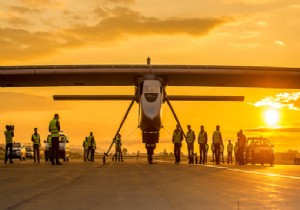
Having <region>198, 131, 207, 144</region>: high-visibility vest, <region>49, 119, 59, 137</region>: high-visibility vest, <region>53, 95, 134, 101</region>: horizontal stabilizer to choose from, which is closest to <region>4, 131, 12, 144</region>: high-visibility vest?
<region>49, 119, 59, 137</region>: high-visibility vest

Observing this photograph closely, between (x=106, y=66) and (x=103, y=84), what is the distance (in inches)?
166

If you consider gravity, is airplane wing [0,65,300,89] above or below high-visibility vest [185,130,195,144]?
above

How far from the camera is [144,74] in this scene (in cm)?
2816

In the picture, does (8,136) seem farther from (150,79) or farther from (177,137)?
(177,137)

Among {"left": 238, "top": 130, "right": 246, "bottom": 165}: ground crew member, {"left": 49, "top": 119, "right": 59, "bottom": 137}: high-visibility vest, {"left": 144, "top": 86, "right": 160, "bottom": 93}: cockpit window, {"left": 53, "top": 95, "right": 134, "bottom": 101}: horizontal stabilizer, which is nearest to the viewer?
{"left": 49, "top": 119, "right": 59, "bottom": 137}: high-visibility vest

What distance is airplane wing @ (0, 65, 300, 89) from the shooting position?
27.8 metres

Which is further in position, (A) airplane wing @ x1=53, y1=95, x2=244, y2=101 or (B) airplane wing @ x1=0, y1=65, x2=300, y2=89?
(A) airplane wing @ x1=53, y1=95, x2=244, y2=101

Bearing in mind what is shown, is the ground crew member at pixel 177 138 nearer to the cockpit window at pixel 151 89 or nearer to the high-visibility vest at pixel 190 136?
the high-visibility vest at pixel 190 136

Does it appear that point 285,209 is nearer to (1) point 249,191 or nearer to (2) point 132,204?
(2) point 132,204

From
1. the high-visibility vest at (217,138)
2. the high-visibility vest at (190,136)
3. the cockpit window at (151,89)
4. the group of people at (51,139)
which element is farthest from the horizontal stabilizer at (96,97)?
the high-visibility vest at (217,138)

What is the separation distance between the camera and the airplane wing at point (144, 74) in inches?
1096

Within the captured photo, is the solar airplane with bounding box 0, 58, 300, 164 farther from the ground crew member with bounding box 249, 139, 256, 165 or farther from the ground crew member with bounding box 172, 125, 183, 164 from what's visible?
the ground crew member with bounding box 249, 139, 256, 165

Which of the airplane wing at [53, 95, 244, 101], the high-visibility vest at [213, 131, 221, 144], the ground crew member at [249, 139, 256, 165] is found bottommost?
the ground crew member at [249, 139, 256, 165]

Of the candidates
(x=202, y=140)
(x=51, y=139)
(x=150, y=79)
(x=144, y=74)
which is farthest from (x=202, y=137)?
(x=51, y=139)
